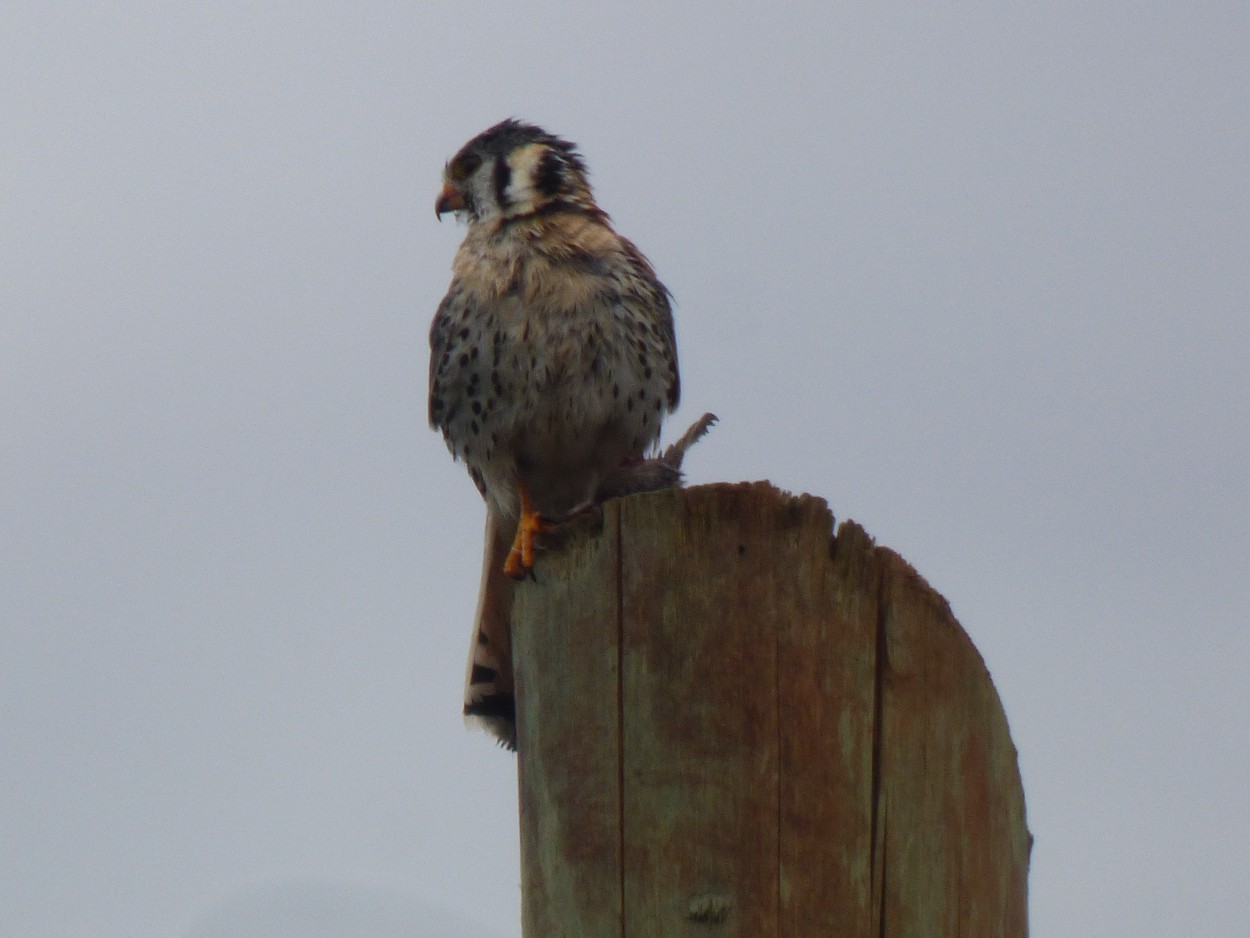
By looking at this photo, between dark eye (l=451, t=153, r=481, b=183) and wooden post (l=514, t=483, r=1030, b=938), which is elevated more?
dark eye (l=451, t=153, r=481, b=183)

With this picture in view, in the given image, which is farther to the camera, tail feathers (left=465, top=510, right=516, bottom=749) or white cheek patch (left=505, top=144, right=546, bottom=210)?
white cheek patch (left=505, top=144, right=546, bottom=210)

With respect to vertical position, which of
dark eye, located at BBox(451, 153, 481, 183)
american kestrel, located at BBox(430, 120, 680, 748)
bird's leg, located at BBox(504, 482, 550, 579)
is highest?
dark eye, located at BBox(451, 153, 481, 183)

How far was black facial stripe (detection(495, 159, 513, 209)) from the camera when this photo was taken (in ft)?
16.0

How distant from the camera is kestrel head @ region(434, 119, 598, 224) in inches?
191

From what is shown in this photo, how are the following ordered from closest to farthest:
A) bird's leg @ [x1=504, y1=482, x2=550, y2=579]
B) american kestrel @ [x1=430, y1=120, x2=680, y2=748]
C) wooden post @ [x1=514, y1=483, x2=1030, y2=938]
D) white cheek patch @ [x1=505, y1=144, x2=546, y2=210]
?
wooden post @ [x1=514, y1=483, x2=1030, y2=938] < bird's leg @ [x1=504, y1=482, x2=550, y2=579] < american kestrel @ [x1=430, y1=120, x2=680, y2=748] < white cheek patch @ [x1=505, y1=144, x2=546, y2=210]

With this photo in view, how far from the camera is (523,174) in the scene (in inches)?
195

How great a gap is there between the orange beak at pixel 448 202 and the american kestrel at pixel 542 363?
21 centimetres

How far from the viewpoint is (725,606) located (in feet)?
7.18

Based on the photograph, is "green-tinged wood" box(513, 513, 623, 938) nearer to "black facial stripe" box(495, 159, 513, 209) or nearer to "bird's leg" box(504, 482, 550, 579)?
"bird's leg" box(504, 482, 550, 579)

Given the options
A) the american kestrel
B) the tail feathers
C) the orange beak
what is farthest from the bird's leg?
the orange beak

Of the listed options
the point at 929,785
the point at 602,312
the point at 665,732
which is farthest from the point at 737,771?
the point at 602,312

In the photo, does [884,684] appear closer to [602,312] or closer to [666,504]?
[666,504]

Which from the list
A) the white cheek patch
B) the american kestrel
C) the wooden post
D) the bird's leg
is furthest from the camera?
the white cheek patch

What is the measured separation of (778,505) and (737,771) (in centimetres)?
38
